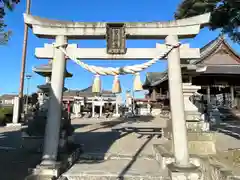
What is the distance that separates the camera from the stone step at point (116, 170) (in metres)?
5.68

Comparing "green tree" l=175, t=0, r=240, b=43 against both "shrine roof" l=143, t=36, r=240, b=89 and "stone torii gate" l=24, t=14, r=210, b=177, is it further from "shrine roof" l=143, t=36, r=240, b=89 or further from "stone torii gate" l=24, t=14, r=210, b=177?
"shrine roof" l=143, t=36, r=240, b=89

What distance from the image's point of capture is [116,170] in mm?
6234

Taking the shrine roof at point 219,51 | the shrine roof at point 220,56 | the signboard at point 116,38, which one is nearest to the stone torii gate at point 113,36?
the signboard at point 116,38

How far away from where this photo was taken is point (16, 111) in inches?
804

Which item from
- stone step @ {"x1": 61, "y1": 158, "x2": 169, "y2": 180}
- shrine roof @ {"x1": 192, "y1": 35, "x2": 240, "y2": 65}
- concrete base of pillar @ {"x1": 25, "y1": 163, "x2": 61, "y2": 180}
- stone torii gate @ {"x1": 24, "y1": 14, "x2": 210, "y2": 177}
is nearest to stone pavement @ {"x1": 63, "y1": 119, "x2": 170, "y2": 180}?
stone step @ {"x1": 61, "y1": 158, "x2": 169, "y2": 180}

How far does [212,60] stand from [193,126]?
19497 mm

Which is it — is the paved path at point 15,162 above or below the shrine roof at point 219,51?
below

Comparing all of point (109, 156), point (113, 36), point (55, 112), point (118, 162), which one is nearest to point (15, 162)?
point (55, 112)

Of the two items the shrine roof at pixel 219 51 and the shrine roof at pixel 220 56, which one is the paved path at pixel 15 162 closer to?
the shrine roof at pixel 220 56

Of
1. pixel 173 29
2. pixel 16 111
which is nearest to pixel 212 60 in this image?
pixel 16 111

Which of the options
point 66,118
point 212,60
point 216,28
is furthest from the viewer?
point 212,60

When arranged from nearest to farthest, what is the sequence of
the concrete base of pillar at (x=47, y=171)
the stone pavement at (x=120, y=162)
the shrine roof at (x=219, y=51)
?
1. the concrete base of pillar at (x=47, y=171)
2. the stone pavement at (x=120, y=162)
3. the shrine roof at (x=219, y=51)

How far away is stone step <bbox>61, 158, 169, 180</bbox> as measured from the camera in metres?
5.68

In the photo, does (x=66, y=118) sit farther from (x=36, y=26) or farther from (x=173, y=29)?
(x=173, y=29)
